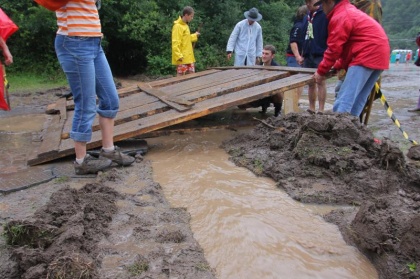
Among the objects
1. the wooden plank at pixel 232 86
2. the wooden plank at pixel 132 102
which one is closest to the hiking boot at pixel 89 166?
the wooden plank at pixel 132 102

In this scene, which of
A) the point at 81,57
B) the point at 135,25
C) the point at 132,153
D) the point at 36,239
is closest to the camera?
the point at 36,239

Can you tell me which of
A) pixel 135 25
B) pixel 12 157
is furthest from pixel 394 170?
pixel 135 25

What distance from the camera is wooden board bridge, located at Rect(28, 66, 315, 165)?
12.4 feet

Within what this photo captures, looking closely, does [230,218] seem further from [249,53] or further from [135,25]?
[135,25]

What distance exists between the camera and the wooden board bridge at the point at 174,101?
379 centimetres

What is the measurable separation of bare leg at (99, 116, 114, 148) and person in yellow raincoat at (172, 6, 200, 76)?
13.2 feet

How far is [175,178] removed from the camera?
3236mm

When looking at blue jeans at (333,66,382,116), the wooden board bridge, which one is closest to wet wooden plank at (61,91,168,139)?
the wooden board bridge

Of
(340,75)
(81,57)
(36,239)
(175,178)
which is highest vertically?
(81,57)

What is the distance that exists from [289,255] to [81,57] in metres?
2.24

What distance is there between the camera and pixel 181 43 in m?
7.27

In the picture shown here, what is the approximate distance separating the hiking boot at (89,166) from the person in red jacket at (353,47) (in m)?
2.66

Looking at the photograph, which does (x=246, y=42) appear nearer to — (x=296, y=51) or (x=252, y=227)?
(x=296, y=51)

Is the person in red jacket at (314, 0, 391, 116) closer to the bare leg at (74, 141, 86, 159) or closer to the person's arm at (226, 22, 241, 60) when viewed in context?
the bare leg at (74, 141, 86, 159)
